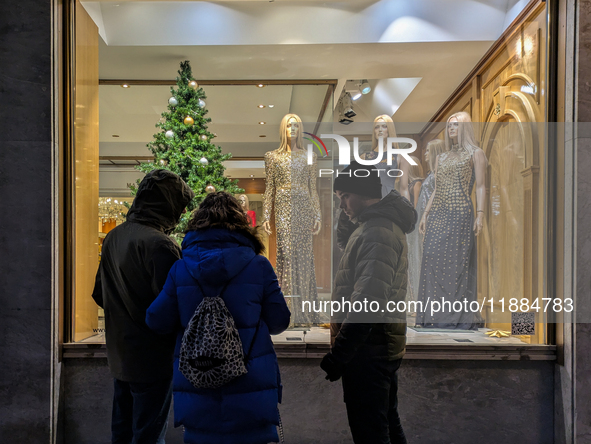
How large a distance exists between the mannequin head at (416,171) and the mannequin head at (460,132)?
12.3 inches

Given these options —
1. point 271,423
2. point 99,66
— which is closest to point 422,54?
point 99,66

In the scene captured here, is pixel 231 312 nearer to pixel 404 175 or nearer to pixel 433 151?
pixel 404 175

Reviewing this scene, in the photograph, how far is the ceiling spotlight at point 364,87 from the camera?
3.37m

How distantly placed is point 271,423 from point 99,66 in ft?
9.65

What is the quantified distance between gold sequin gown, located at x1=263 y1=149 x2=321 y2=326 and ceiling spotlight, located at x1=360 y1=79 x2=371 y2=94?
0.62m

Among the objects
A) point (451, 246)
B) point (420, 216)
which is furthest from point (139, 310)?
point (451, 246)

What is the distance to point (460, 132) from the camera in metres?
3.27

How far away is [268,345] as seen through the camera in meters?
1.81

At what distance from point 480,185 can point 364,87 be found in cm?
108

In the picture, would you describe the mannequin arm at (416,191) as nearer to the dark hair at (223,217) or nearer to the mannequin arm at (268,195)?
the mannequin arm at (268,195)
